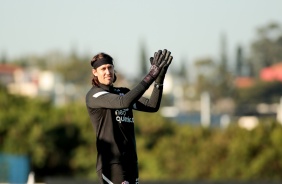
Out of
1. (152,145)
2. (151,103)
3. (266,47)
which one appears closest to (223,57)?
(266,47)

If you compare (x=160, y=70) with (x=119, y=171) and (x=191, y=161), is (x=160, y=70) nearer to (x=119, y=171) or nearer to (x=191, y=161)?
(x=119, y=171)

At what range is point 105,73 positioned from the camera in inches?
379

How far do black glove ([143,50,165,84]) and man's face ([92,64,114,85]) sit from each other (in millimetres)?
398

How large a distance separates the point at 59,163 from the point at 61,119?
5029mm

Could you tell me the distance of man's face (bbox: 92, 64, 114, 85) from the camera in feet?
31.4

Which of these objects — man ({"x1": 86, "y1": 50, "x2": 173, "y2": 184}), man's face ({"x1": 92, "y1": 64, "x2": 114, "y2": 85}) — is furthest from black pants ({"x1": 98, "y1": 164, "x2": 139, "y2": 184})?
man's face ({"x1": 92, "y1": 64, "x2": 114, "y2": 85})

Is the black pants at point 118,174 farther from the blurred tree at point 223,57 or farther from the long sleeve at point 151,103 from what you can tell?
the blurred tree at point 223,57

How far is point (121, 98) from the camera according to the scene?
9.29 m

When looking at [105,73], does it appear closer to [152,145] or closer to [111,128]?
[111,128]

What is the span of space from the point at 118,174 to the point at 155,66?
3.47ft

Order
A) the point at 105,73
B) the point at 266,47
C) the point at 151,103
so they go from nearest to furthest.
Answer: the point at 105,73 → the point at 151,103 → the point at 266,47

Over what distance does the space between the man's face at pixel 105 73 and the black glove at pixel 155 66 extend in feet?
1.30

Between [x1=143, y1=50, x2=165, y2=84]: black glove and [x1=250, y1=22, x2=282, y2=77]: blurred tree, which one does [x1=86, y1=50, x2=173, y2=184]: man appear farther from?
[x1=250, y1=22, x2=282, y2=77]: blurred tree


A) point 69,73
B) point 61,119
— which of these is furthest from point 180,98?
point 61,119
